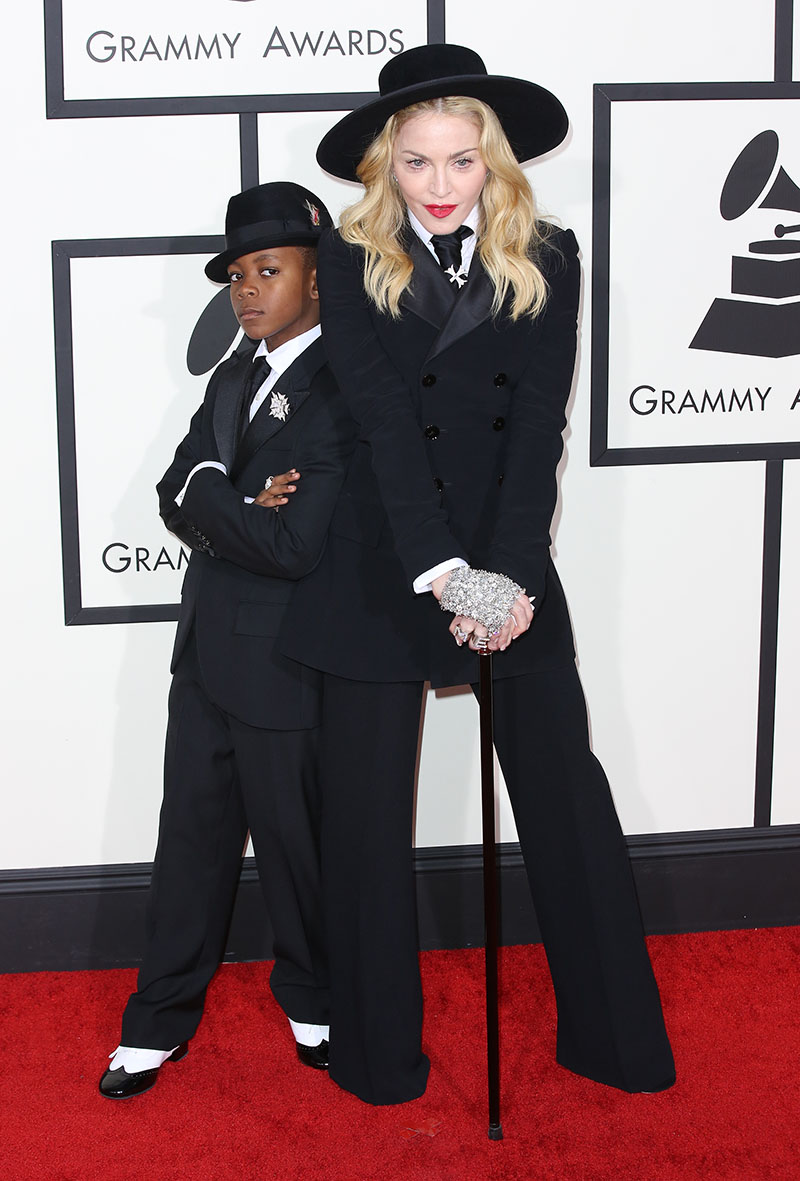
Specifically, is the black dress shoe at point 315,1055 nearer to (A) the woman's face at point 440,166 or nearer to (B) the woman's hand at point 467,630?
(B) the woman's hand at point 467,630

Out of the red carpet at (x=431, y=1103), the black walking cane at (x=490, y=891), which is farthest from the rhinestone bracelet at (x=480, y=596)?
the red carpet at (x=431, y=1103)

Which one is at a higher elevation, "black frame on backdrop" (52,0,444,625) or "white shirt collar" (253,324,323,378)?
"black frame on backdrop" (52,0,444,625)

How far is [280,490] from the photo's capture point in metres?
2.17

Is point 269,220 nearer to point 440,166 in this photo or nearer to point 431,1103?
point 440,166

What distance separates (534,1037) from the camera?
2459 mm

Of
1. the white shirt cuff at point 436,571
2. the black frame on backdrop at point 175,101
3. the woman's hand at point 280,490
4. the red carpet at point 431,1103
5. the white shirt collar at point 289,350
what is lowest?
the red carpet at point 431,1103

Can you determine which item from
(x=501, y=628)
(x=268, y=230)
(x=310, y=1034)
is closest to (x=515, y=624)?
(x=501, y=628)

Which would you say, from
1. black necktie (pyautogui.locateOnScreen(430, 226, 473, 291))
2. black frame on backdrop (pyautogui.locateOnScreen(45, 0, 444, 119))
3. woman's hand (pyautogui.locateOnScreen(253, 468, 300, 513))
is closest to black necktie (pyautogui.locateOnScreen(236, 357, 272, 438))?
woman's hand (pyautogui.locateOnScreen(253, 468, 300, 513))

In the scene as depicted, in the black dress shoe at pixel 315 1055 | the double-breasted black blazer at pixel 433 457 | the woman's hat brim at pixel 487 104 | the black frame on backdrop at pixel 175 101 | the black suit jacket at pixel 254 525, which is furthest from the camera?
the black frame on backdrop at pixel 175 101

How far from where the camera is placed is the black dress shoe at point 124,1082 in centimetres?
229

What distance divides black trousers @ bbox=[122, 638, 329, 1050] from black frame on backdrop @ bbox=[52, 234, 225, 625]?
0.41 m

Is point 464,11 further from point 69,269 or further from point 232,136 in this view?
point 69,269

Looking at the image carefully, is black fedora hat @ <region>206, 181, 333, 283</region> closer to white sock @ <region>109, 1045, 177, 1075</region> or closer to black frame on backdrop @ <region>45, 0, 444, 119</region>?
black frame on backdrop @ <region>45, 0, 444, 119</region>

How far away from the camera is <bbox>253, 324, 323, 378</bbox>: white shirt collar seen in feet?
7.45
